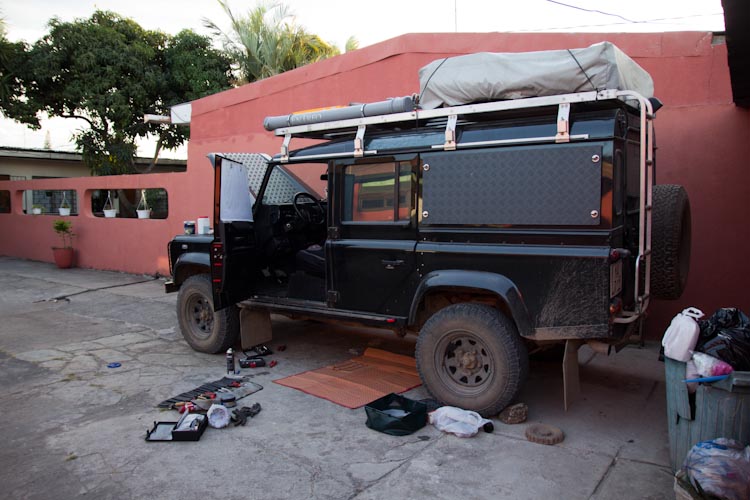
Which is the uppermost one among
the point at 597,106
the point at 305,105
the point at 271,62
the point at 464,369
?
the point at 271,62

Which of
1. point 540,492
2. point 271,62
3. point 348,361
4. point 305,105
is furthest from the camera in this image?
point 271,62

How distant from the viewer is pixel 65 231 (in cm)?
1400

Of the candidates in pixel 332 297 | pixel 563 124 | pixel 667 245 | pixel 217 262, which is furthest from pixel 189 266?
pixel 667 245

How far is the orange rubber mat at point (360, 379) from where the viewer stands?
197 inches

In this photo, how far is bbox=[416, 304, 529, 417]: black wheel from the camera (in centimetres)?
427

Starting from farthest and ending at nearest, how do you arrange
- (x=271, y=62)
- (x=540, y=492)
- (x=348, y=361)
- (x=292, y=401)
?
(x=271, y=62), (x=348, y=361), (x=292, y=401), (x=540, y=492)

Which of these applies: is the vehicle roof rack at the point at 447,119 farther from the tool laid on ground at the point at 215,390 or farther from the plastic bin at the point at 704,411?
the tool laid on ground at the point at 215,390

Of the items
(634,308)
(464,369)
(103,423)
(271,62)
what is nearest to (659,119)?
(634,308)

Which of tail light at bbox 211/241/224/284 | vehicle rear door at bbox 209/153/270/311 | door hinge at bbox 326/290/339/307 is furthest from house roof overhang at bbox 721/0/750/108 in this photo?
tail light at bbox 211/241/224/284

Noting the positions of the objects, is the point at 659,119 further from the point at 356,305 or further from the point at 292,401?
the point at 292,401

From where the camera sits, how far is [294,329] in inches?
293

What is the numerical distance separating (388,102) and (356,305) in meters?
1.85

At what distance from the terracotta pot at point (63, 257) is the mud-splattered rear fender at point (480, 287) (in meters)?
12.2

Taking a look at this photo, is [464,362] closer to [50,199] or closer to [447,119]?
[447,119]
